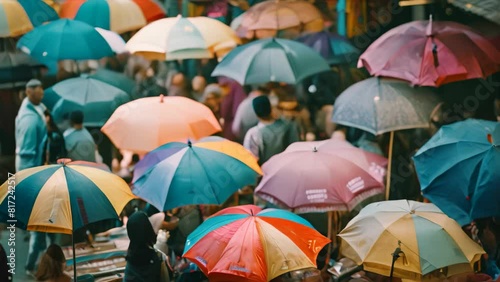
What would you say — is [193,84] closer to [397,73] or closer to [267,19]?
[267,19]

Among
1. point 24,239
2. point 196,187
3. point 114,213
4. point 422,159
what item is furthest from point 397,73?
point 24,239

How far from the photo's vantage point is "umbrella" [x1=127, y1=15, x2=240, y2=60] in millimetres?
13023

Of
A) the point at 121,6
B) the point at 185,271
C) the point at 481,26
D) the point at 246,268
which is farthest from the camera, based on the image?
the point at 121,6

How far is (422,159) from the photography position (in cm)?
903

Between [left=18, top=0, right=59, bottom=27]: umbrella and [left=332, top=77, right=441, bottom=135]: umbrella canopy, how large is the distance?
5152mm

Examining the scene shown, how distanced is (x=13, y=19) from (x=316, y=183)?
20.2 feet

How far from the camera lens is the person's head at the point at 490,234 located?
856 cm

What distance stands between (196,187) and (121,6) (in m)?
6.26

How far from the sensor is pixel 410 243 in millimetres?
7633

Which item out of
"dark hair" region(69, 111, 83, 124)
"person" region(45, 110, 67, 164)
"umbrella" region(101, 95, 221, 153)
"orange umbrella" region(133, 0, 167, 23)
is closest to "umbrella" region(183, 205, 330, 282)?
"umbrella" region(101, 95, 221, 153)

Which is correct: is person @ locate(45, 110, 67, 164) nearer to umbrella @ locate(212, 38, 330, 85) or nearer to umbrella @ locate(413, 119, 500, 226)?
umbrella @ locate(212, 38, 330, 85)

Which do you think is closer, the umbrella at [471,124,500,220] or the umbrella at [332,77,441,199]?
the umbrella at [471,124,500,220]

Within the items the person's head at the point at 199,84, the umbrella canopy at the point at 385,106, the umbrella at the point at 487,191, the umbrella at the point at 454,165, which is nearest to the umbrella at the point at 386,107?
the umbrella canopy at the point at 385,106

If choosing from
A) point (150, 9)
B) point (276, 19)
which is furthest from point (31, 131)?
point (276, 19)
